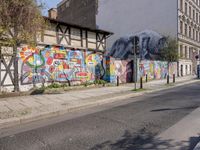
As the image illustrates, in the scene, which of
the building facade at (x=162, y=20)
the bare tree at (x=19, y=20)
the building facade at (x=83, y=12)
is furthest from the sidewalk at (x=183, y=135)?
the building facade at (x=83, y=12)

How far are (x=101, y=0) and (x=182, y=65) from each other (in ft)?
66.2

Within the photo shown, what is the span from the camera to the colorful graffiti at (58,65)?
42.6 ft

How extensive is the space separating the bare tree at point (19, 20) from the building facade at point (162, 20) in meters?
27.0

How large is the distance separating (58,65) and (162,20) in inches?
963

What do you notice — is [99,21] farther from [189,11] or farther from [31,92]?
[31,92]

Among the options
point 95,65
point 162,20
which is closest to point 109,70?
point 95,65

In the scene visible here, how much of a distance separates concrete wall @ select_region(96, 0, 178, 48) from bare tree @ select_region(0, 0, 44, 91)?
28417mm

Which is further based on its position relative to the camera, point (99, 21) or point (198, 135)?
point (99, 21)

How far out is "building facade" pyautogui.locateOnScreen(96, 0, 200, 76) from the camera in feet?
108

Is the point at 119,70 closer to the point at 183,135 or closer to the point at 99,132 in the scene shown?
the point at 99,132

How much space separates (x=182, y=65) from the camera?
112 feet

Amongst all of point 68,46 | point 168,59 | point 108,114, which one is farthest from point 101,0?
point 108,114

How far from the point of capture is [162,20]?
111 feet

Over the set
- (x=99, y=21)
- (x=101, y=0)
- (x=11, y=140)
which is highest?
(x=101, y=0)
